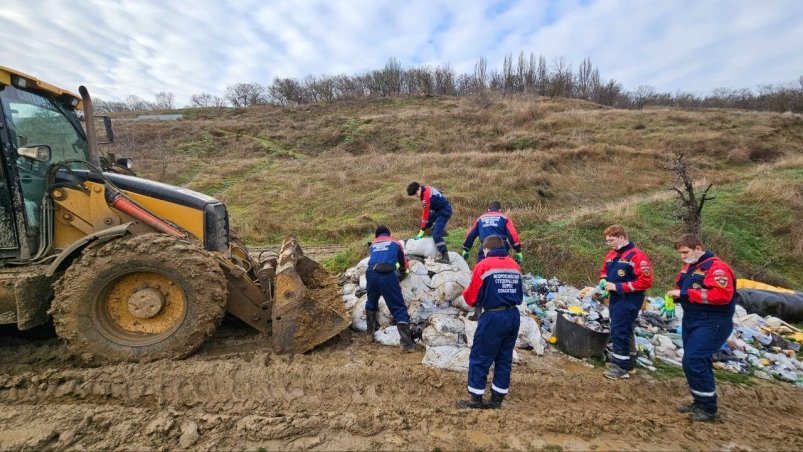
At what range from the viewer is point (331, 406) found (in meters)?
3.42

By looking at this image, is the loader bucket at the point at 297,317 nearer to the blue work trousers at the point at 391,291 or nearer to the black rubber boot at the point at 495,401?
the blue work trousers at the point at 391,291

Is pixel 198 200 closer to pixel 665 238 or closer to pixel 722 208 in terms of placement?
pixel 665 238

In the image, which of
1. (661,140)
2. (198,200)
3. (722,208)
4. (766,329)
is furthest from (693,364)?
(661,140)

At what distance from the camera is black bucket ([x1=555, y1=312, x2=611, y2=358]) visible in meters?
4.71

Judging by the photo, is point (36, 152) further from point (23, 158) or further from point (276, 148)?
point (276, 148)

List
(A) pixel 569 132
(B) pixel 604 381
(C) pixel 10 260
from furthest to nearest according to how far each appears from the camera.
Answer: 1. (A) pixel 569 132
2. (B) pixel 604 381
3. (C) pixel 10 260

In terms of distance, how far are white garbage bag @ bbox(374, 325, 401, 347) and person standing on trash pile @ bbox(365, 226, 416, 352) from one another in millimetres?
69

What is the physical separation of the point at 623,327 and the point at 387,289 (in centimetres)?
272

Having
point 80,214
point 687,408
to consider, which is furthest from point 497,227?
point 80,214

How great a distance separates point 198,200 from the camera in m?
4.45

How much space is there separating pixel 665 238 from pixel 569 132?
18.4 metres

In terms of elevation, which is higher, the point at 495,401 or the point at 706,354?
the point at 706,354

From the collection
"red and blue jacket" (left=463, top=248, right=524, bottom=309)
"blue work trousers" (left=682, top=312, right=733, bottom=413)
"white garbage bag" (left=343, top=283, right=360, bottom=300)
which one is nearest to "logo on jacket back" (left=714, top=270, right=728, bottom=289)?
"blue work trousers" (left=682, top=312, right=733, bottom=413)

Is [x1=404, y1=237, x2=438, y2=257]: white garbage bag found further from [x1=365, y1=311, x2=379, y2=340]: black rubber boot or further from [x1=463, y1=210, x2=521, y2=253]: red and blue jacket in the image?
[x1=365, y1=311, x2=379, y2=340]: black rubber boot
